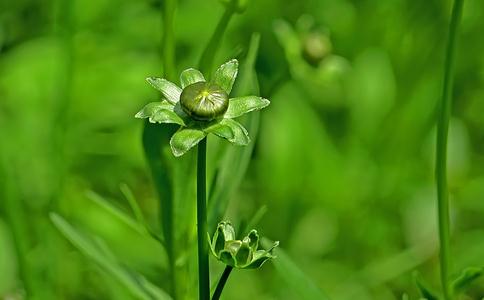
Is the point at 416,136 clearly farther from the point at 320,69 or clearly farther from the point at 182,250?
the point at 182,250

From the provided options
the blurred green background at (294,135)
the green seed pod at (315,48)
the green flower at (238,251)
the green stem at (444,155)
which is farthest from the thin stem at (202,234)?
the green seed pod at (315,48)

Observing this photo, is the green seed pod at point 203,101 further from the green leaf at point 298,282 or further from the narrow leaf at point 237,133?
the green leaf at point 298,282

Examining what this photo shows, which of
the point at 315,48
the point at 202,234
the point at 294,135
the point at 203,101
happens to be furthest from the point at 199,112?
the point at 294,135

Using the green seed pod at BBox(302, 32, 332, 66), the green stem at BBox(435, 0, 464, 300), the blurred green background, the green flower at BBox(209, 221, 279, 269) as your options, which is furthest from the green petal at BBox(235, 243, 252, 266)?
the green seed pod at BBox(302, 32, 332, 66)

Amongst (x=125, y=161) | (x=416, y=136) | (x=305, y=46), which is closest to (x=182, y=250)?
(x=305, y=46)

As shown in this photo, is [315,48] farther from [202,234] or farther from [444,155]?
[202,234]

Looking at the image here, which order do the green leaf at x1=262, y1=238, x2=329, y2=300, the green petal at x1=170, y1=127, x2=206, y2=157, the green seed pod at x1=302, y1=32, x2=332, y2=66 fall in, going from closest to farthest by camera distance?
1. the green petal at x1=170, y1=127, x2=206, y2=157
2. the green leaf at x1=262, y1=238, x2=329, y2=300
3. the green seed pod at x1=302, y1=32, x2=332, y2=66

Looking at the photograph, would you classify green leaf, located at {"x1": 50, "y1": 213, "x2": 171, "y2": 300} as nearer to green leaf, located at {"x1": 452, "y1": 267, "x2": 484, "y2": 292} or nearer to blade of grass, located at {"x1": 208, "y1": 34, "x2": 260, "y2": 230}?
blade of grass, located at {"x1": 208, "y1": 34, "x2": 260, "y2": 230}
